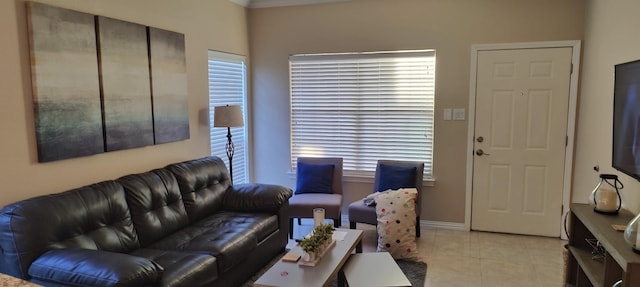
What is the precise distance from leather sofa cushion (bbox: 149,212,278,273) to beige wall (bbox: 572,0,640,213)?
2564 millimetres

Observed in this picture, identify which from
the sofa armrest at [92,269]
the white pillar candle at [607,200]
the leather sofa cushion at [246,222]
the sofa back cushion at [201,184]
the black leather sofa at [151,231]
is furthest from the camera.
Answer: the sofa back cushion at [201,184]

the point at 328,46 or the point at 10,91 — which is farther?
the point at 328,46

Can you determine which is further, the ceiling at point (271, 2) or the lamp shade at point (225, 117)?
the ceiling at point (271, 2)

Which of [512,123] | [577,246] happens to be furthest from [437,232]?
[577,246]

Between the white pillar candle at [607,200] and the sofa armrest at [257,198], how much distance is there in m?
2.35

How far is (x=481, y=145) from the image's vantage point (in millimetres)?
4391

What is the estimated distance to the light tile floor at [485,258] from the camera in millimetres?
3331

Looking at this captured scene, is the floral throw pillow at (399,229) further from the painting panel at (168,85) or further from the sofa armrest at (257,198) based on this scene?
the painting panel at (168,85)

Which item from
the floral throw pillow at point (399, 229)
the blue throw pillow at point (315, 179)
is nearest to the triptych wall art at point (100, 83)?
the blue throw pillow at point (315, 179)

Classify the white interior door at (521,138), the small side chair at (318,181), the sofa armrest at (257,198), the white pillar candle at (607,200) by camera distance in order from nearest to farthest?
the white pillar candle at (607,200) < the sofa armrest at (257,198) < the white interior door at (521,138) < the small side chair at (318,181)

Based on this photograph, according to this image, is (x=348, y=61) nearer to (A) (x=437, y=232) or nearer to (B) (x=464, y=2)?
(B) (x=464, y=2)

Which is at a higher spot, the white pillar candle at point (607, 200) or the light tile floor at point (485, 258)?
the white pillar candle at point (607, 200)

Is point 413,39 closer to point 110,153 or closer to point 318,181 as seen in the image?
point 318,181

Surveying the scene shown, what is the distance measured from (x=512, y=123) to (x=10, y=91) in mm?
4162
